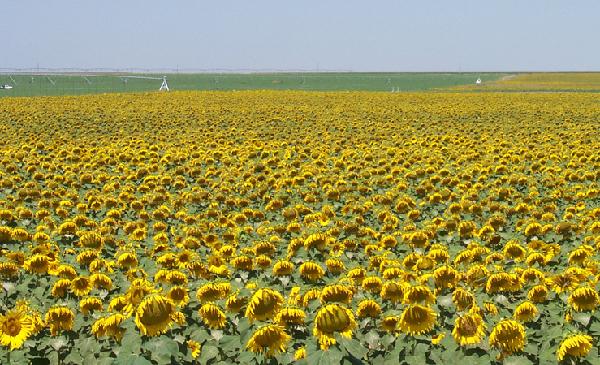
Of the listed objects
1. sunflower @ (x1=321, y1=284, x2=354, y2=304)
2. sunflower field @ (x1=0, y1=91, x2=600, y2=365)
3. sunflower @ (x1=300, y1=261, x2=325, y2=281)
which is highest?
sunflower @ (x1=321, y1=284, x2=354, y2=304)

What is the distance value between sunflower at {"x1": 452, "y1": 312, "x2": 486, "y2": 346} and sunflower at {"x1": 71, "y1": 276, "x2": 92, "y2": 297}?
10.5 feet

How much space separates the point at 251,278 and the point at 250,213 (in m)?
3.52

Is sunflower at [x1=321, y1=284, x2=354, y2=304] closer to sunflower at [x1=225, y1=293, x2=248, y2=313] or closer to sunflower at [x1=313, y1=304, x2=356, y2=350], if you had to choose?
sunflower at [x1=313, y1=304, x2=356, y2=350]

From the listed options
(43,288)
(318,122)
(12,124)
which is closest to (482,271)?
(43,288)

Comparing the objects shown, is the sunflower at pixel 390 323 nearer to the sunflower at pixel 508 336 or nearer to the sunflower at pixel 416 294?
the sunflower at pixel 416 294

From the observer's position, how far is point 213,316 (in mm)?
4812

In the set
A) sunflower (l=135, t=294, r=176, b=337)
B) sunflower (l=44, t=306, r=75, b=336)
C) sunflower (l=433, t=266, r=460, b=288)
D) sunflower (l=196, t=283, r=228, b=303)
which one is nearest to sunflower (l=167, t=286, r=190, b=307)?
sunflower (l=196, t=283, r=228, b=303)

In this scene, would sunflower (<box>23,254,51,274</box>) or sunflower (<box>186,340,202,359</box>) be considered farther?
sunflower (<box>23,254,51,274</box>)

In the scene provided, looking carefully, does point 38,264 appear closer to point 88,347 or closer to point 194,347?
point 88,347

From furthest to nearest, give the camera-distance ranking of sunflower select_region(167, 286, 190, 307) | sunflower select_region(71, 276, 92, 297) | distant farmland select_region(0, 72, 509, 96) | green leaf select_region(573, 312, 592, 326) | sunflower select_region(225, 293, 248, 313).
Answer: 1. distant farmland select_region(0, 72, 509, 96)
2. sunflower select_region(71, 276, 92, 297)
3. sunflower select_region(167, 286, 190, 307)
4. sunflower select_region(225, 293, 248, 313)
5. green leaf select_region(573, 312, 592, 326)

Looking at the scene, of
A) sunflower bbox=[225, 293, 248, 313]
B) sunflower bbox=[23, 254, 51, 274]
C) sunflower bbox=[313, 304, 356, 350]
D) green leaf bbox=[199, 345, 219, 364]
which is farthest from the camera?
sunflower bbox=[23, 254, 51, 274]

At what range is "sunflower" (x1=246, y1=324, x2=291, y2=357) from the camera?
387 cm

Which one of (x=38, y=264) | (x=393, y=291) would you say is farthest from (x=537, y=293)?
(x=38, y=264)

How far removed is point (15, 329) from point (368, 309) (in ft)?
8.55
